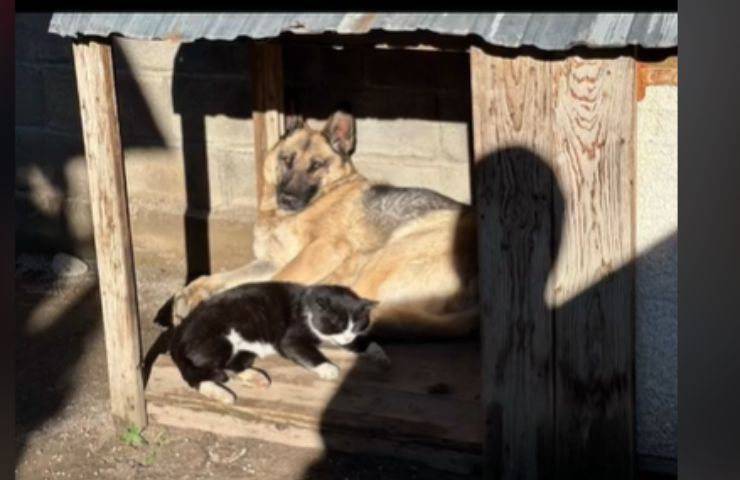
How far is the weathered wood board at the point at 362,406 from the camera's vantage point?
204 inches

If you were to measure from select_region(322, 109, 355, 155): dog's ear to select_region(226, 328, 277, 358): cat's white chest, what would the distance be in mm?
1466

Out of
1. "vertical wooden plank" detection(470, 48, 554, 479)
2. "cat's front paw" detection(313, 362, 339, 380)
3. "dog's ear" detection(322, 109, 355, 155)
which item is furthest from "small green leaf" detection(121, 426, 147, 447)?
"dog's ear" detection(322, 109, 355, 155)

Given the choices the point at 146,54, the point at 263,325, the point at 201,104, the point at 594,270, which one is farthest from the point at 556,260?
the point at 146,54

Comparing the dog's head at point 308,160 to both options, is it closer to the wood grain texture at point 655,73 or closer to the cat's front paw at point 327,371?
the cat's front paw at point 327,371

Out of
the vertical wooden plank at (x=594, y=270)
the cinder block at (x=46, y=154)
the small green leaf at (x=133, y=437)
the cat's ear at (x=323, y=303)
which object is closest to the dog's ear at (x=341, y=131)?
the cat's ear at (x=323, y=303)

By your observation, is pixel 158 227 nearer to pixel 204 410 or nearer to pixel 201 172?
pixel 201 172

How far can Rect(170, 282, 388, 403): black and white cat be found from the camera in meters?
5.68

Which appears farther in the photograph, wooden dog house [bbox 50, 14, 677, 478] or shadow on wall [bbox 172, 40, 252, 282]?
shadow on wall [bbox 172, 40, 252, 282]

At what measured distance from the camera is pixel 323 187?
7.00 metres

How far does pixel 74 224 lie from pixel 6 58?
7.75 meters

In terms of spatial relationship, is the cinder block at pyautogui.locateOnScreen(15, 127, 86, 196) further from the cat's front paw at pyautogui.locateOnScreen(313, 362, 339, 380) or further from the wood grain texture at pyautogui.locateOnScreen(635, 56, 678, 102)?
the wood grain texture at pyautogui.locateOnScreen(635, 56, 678, 102)

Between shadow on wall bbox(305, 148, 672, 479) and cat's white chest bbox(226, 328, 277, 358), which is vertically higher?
shadow on wall bbox(305, 148, 672, 479)

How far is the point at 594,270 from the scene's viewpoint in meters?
4.30

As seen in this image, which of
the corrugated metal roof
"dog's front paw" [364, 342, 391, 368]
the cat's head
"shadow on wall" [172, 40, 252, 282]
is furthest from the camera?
"shadow on wall" [172, 40, 252, 282]
